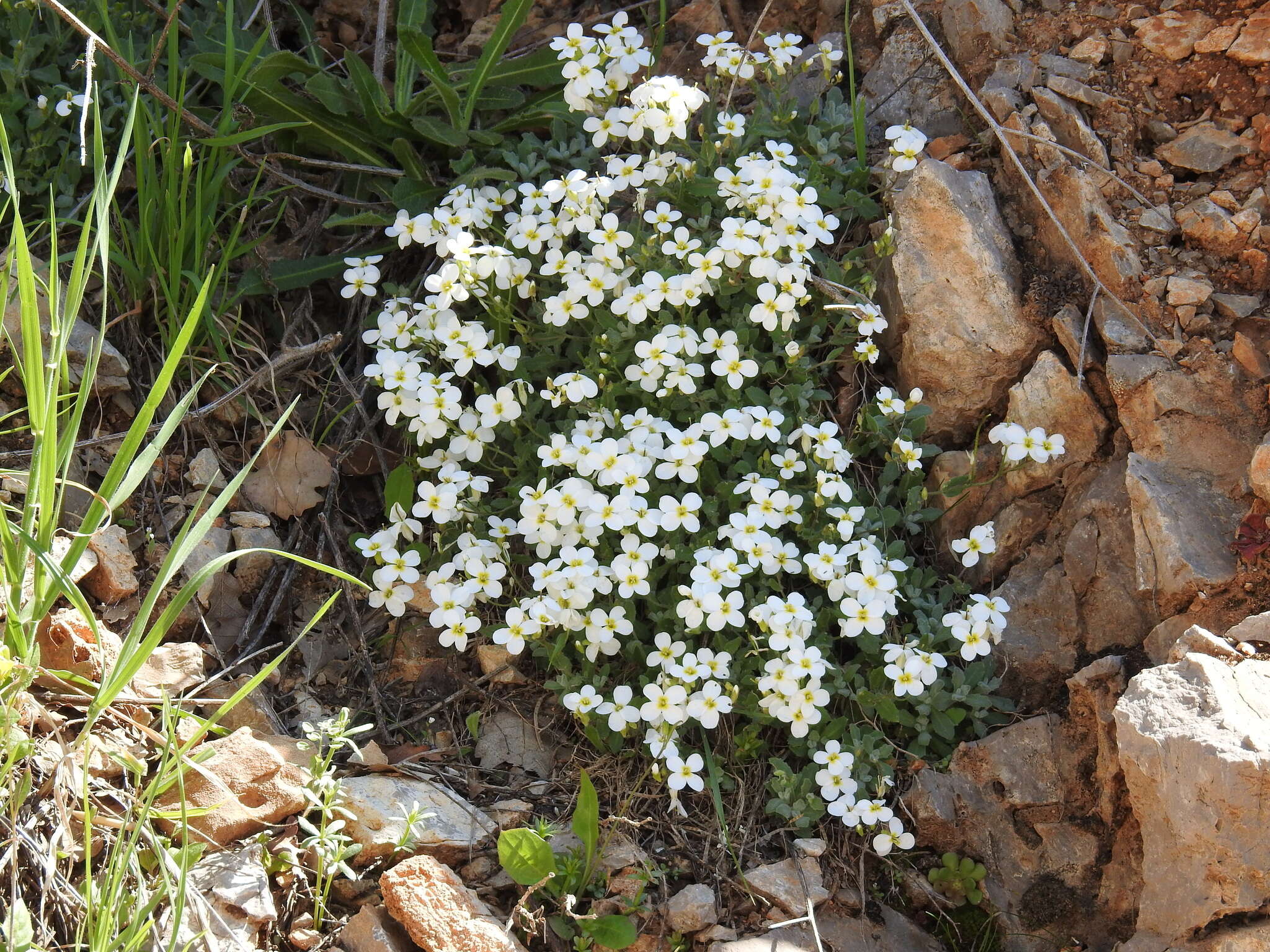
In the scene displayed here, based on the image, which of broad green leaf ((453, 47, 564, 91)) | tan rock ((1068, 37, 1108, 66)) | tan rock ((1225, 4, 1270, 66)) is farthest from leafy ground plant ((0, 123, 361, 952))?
tan rock ((1225, 4, 1270, 66))

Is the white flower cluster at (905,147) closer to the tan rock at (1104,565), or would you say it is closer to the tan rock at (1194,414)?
the tan rock at (1194,414)

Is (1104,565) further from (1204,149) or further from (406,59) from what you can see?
(406,59)

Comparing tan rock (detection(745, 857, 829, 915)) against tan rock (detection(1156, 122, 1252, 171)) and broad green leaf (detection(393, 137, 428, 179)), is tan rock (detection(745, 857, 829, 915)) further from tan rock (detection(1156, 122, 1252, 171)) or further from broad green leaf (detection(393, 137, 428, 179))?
broad green leaf (detection(393, 137, 428, 179))

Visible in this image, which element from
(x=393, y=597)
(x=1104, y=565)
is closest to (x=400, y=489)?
(x=393, y=597)

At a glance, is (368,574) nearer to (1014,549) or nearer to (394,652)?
(394,652)

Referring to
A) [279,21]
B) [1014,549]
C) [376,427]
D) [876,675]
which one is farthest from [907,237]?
[279,21]


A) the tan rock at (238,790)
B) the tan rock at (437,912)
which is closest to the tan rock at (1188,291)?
the tan rock at (437,912)
